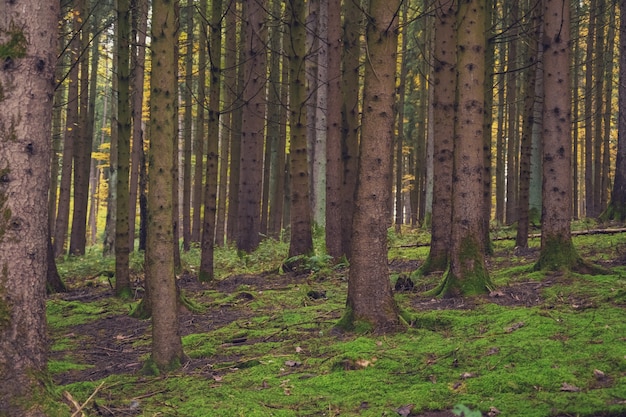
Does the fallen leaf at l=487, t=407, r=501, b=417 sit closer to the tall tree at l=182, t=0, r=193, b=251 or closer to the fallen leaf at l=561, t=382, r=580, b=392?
the fallen leaf at l=561, t=382, r=580, b=392

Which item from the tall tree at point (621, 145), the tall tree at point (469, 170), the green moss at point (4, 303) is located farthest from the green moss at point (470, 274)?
the tall tree at point (621, 145)

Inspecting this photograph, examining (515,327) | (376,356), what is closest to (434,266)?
(515,327)

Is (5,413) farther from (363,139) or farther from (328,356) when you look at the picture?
(363,139)

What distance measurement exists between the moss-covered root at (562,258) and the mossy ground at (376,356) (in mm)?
223

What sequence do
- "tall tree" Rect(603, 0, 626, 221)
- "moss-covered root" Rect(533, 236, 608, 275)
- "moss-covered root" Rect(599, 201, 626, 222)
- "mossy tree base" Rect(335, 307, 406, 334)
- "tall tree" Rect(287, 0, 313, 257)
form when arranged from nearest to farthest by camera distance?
"mossy tree base" Rect(335, 307, 406, 334) < "moss-covered root" Rect(533, 236, 608, 275) < "tall tree" Rect(287, 0, 313, 257) < "tall tree" Rect(603, 0, 626, 221) < "moss-covered root" Rect(599, 201, 626, 222)

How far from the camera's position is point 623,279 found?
7.94 meters

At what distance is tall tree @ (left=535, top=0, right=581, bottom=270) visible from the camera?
8.66 meters

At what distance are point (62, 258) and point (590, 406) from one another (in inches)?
744

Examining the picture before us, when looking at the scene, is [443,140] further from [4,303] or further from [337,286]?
[4,303]

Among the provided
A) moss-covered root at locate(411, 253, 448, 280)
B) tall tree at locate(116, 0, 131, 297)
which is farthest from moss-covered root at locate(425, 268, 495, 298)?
tall tree at locate(116, 0, 131, 297)

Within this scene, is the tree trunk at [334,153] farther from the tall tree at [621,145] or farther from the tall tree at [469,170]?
the tall tree at [621,145]

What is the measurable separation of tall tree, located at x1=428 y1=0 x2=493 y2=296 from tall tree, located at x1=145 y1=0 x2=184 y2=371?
4.03 m

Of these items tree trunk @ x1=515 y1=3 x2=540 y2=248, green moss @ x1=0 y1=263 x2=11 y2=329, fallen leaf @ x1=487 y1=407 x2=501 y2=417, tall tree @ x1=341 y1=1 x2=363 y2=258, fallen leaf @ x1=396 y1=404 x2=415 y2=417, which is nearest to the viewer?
green moss @ x1=0 y1=263 x2=11 y2=329

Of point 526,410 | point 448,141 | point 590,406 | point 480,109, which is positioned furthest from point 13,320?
point 448,141
